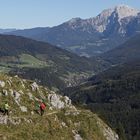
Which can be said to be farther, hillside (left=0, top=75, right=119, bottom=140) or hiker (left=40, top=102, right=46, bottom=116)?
hiker (left=40, top=102, right=46, bottom=116)

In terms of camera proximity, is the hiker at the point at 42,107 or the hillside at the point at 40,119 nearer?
the hillside at the point at 40,119

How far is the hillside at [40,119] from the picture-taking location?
5433 inches

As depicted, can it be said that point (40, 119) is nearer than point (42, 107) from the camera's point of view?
No

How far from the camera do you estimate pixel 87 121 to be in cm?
17412

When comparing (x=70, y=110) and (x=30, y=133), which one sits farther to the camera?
(x=70, y=110)

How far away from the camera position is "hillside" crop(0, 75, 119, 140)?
13800 centimetres

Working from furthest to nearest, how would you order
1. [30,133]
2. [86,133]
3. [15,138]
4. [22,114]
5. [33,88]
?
[33,88], [86,133], [22,114], [30,133], [15,138]

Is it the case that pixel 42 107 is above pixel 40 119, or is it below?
above

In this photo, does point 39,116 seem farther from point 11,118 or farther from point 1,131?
point 1,131

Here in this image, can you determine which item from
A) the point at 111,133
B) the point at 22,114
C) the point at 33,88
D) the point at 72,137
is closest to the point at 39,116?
the point at 22,114

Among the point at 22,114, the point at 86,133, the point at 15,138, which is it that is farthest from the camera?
the point at 86,133

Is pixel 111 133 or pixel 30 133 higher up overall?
pixel 30 133

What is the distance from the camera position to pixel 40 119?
486 feet

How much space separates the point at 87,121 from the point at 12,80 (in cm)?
3680
